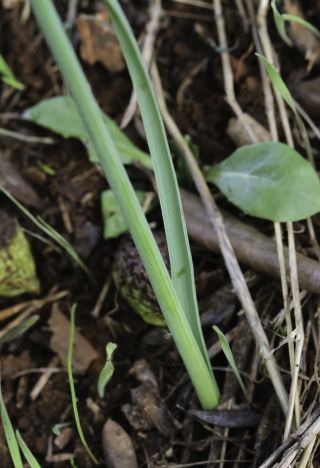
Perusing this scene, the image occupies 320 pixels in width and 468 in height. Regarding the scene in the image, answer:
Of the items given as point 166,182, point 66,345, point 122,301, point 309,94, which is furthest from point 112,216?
point 309,94

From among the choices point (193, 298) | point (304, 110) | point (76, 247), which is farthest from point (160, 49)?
point (193, 298)

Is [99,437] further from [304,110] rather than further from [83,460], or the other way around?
[304,110]

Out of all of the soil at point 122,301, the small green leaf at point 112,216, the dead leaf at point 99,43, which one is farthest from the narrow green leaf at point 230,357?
the dead leaf at point 99,43

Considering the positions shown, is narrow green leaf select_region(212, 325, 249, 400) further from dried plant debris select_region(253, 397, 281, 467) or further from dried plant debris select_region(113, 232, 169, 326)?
dried plant debris select_region(113, 232, 169, 326)

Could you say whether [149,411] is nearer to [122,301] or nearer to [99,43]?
[122,301]

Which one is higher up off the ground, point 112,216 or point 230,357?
point 112,216

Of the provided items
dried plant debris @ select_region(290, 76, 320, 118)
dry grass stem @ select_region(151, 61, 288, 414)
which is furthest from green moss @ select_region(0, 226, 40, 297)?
dried plant debris @ select_region(290, 76, 320, 118)
